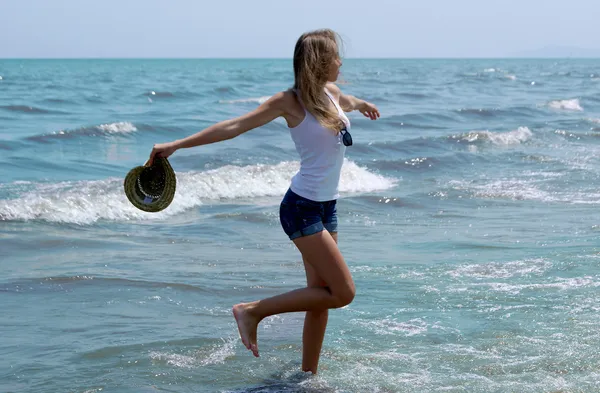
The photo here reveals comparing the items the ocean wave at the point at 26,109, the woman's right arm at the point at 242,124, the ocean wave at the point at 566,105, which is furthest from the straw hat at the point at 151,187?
the ocean wave at the point at 566,105

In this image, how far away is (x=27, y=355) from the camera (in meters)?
5.86

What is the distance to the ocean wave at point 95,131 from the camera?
70.3ft

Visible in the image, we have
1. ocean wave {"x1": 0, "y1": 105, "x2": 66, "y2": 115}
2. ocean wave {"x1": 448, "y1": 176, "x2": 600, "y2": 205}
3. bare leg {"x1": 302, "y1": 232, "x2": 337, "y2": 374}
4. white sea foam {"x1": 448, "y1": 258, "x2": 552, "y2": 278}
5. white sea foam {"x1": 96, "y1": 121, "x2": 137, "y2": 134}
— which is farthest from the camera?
ocean wave {"x1": 0, "y1": 105, "x2": 66, "y2": 115}

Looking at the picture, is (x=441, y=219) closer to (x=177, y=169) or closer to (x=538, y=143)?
(x=177, y=169)

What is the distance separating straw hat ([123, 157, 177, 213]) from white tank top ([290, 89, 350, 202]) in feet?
2.60

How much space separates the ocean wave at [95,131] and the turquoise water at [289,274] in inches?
62.2

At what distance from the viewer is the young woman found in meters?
4.58

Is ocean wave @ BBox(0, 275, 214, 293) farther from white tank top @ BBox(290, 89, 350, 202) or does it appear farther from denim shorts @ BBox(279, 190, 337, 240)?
white tank top @ BBox(290, 89, 350, 202)

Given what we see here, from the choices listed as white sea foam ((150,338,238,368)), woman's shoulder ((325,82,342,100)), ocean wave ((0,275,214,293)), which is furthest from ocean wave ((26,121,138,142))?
woman's shoulder ((325,82,342,100))

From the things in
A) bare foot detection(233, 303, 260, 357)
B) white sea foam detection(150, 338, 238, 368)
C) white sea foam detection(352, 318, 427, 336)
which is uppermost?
bare foot detection(233, 303, 260, 357)

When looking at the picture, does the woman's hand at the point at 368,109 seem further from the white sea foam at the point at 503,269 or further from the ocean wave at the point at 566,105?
the ocean wave at the point at 566,105

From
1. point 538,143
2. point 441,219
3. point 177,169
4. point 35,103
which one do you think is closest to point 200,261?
point 441,219

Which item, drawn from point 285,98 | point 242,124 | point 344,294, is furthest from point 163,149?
point 344,294

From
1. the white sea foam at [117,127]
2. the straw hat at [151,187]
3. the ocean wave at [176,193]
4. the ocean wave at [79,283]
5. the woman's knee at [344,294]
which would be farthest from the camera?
the white sea foam at [117,127]
